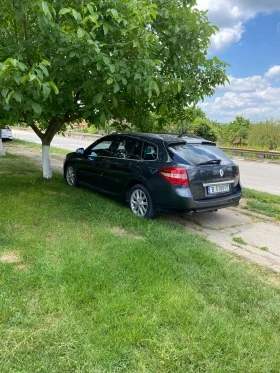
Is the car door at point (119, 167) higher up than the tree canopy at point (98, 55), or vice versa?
the tree canopy at point (98, 55)

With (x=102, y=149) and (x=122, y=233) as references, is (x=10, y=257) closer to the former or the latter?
(x=122, y=233)

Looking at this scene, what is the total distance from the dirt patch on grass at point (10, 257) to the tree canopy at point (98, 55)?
1.82m

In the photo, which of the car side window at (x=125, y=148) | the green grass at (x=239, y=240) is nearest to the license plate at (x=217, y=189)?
the green grass at (x=239, y=240)

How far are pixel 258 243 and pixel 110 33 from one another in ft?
13.2

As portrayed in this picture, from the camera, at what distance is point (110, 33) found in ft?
16.5

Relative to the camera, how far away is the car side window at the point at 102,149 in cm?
678

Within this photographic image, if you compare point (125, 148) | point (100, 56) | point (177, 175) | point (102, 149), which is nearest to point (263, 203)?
point (177, 175)

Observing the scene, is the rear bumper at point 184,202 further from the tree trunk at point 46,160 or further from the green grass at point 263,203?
the tree trunk at point 46,160

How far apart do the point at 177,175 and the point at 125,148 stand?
1601mm

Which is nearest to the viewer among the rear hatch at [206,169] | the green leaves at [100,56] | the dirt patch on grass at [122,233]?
the green leaves at [100,56]

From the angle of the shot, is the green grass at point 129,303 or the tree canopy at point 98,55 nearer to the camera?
the green grass at point 129,303

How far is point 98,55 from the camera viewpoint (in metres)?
4.46

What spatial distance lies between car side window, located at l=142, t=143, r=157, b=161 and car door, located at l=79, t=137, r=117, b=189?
1081 millimetres

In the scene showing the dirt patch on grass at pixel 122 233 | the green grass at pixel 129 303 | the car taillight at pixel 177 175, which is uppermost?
the car taillight at pixel 177 175
